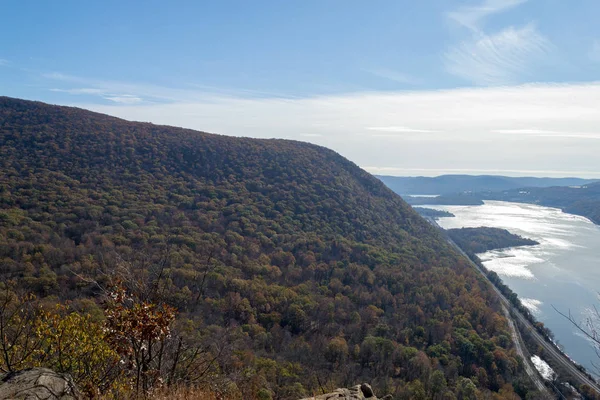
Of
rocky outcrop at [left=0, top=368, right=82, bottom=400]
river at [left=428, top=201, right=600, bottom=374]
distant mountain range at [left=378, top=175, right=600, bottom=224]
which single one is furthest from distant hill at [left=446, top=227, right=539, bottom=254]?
rocky outcrop at [left=0, top=368, right=82, bottom=400]

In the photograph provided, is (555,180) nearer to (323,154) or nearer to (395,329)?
(323,154)

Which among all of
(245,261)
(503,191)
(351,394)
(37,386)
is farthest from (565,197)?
(37,386)

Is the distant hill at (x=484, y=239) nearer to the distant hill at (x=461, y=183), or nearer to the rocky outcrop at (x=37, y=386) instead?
the rocky outcrop at (x=37, y=386)

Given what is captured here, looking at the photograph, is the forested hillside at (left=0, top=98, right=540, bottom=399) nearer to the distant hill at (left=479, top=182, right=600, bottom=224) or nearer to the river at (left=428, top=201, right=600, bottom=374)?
the river at (left=428, top=201, right=600, bottom=374)

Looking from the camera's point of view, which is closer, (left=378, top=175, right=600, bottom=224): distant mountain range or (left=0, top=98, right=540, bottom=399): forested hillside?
(left=0, top=98, right=540, bottom=399): forested hillside

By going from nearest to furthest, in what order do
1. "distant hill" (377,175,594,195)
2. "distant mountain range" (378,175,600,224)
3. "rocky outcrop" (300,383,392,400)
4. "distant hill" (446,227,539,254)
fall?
1. "rocky outcrop" (300,383,392,400)
2. "distant hill" (446,227,539,254)
3. "distant mountain range" (378,175,600,224)
4. "distant hill" (377,175,594,195)

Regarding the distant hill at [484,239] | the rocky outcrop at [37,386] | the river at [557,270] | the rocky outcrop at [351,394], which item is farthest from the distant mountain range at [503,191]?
the rocky outcrop at [37,386]

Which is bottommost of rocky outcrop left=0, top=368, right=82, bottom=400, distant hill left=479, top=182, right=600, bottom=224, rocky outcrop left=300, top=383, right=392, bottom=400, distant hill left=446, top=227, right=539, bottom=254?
distant hill left=446, top=227, right=539, bottom=254
